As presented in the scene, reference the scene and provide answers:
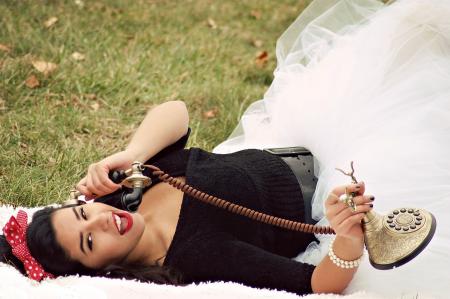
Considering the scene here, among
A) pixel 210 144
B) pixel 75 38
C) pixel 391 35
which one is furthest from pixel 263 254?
pixel 75 38

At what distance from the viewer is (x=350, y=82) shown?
103 inches

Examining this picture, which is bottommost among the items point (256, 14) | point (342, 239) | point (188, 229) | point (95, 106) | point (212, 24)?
point (256, 14)

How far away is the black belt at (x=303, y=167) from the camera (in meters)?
2.41

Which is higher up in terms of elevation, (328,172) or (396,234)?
(396,234)

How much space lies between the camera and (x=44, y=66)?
3.98 metres

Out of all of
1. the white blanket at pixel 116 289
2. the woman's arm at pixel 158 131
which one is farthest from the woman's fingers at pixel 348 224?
the woman's arm at pixel 158 131

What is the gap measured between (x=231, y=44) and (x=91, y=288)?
336 centimetres

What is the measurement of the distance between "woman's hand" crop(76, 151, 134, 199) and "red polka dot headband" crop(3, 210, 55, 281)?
9.8 inches

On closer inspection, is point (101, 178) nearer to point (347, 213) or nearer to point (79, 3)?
point (347, 213)

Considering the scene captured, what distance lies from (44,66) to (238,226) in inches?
87.4

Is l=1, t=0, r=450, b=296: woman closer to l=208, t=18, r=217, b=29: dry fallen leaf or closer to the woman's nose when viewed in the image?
the woman's nose

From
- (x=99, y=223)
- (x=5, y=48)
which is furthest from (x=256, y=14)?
(x=99, y=223)

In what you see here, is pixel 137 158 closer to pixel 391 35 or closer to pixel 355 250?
pixel 355 250

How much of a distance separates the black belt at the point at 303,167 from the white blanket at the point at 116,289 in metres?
0.49
